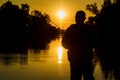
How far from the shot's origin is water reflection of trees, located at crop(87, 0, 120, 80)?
1549cm

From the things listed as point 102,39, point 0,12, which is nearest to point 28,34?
point 0,12

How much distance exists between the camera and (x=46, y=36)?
14312cm

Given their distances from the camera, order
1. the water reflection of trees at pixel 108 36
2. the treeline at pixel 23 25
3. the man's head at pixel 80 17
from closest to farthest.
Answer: the man's head at pixel 80 17
the water reflection of trees at pixel 108 36
the treeline at pixel 23 25

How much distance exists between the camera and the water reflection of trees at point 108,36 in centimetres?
1549

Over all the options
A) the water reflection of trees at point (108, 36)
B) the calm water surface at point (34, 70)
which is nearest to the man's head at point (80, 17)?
the water reflection of trees at point (108, 36)

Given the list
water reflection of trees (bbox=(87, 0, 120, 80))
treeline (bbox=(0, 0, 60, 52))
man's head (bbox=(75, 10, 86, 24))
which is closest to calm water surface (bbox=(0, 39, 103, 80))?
water reflection of trees (bbox=(87, 0, 120, 80))

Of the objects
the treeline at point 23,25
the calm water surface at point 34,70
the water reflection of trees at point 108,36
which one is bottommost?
the calm water surface at point 34,70

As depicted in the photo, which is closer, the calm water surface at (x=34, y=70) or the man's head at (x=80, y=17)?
the man's head at (x=80, y=17)

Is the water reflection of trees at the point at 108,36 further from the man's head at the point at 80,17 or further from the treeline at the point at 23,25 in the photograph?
the treeline at the point at 23,25

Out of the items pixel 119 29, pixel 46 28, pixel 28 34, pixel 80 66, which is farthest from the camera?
pixel 46 28

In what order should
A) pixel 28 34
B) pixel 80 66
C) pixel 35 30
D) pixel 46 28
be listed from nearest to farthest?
pixel 80 66 → pixel 28 34 → pixel 35 30 → pixel 46 28

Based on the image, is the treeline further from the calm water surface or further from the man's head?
the man's head

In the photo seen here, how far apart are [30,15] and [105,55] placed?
12705 centimetres

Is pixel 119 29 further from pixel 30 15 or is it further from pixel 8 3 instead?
pixel 30 15
